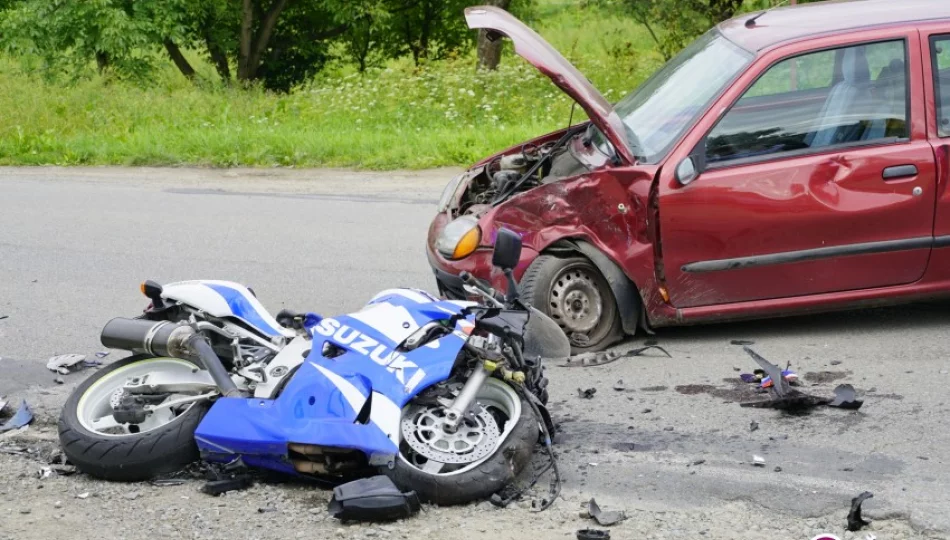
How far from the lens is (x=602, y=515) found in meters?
4.66

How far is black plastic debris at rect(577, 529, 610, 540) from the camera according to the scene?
14.6 ft

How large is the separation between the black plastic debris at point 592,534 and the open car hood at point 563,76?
2.80m

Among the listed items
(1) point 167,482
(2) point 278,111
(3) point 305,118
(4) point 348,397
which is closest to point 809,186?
(4) point 348,397

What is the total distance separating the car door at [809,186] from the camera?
665 cm

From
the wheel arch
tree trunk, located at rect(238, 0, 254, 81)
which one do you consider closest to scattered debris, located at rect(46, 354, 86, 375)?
the wheel arch

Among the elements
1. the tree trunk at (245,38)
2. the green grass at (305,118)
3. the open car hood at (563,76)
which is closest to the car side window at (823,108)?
the open car hood at (563,76)

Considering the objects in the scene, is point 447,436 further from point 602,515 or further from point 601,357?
point 601,357

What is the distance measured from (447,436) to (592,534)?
2.43ft

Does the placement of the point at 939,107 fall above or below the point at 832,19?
below

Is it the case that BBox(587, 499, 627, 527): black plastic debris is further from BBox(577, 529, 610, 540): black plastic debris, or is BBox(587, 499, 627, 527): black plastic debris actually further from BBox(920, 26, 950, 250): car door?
BBox(920, 26, 950, 250): car door

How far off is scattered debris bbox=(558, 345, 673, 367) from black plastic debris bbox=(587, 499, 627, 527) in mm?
2004

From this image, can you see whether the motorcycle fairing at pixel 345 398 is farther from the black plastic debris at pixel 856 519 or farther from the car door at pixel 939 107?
the car door at pixel 939 107

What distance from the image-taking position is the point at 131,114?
58.0 ft

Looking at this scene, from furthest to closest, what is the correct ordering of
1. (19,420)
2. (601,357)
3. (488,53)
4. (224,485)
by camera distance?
(488,53) → (601,357) → (19,420) → (224,485)
